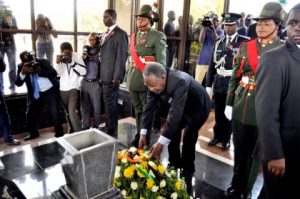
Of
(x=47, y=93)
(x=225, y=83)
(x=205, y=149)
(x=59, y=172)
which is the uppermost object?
(x=225, y=83)

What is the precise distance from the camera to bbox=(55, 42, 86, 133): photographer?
3.46 meters

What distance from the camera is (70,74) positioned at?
3.50 metres

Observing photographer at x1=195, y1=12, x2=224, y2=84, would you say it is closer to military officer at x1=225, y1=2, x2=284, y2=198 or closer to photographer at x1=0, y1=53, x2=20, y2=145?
military officer at x1=225, y1=2, x2=284, y2=198

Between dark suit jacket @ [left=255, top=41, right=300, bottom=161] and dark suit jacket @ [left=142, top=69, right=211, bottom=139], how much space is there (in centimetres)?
72

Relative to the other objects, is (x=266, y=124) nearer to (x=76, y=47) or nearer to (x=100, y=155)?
(x=100, y=155)

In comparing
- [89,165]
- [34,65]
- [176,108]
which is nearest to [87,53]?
[34,65]

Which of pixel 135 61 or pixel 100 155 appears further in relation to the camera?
pixel 135 61

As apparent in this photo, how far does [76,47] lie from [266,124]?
353 cm

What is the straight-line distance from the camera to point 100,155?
1.24m

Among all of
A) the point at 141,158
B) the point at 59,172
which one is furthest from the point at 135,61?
the point at 141,158

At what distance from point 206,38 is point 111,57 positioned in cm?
164

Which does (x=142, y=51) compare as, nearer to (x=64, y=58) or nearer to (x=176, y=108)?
(x=64, y=58)

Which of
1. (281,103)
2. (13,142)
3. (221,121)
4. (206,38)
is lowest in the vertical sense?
(13,142)

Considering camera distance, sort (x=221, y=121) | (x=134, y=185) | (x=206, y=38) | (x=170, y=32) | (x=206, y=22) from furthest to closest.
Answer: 1. (x=170, y=32)
2. (x=206, y=38)
3. (x=206, y=22)
4. (x=221, y=121)
5. (x=134, y=185)
